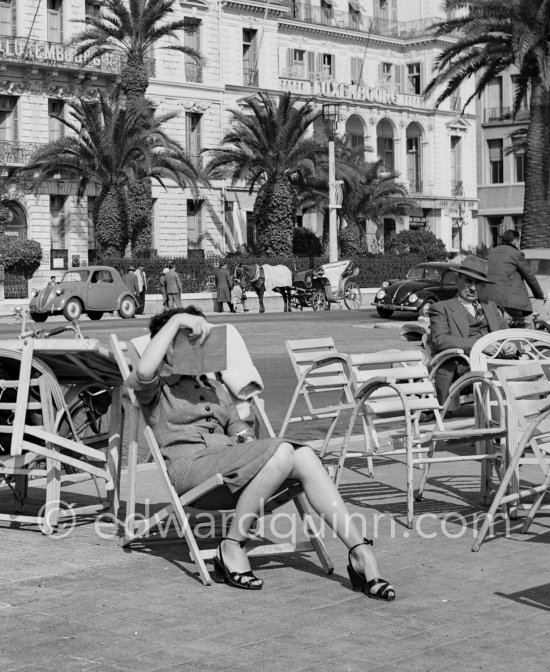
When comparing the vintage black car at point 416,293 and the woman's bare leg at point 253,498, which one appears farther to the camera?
the vintage black car at point 416,293

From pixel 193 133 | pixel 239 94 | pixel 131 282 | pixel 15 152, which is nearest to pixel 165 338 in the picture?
pixel 131 282

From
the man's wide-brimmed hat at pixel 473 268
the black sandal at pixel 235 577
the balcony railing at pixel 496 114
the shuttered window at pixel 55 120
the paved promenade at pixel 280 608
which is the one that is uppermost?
the balcony railing at pixel 496 114

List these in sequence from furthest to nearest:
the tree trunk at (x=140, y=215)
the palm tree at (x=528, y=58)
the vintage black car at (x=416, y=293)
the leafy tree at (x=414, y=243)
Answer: the leafy tree at (x=414, y=243) < the tree trunk at (x=140, y=215) < the vintage black car at (x=416, y=293) < the palm tree at (x=528, y=58)

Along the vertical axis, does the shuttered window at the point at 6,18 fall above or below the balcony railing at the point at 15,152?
above

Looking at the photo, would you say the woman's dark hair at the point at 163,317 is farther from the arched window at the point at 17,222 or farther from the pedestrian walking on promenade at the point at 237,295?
the arched window at the point at 17,222

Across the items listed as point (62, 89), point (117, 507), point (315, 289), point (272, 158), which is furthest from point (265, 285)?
point (117, 507)

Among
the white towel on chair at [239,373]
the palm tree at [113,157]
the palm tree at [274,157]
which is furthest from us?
the palm tree at [274,157]

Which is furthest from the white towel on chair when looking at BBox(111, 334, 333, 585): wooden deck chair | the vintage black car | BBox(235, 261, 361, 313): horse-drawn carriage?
BBox(235, 261, 361, 313): horse-drawn carriage

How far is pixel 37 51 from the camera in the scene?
54.2 m

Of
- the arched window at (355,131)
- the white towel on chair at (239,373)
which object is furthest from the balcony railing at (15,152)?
the white towel on chair at (239,373)

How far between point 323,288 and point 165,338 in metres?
38.2

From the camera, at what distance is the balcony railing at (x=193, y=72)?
202ft

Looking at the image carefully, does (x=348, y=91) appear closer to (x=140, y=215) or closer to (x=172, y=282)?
(x=140, y=215)

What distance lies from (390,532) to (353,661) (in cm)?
233
